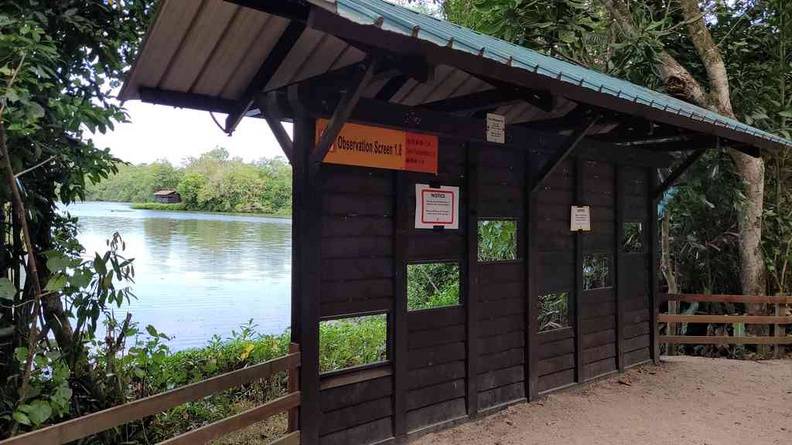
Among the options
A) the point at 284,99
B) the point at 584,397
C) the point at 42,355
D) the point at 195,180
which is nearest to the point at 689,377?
the point at 584,397

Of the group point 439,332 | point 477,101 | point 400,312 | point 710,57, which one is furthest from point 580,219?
point 710,57

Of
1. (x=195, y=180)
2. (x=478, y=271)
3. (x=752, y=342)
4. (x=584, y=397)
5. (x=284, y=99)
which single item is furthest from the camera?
(x=195, y=180)

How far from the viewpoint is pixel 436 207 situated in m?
4.20

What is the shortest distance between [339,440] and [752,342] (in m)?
6.35

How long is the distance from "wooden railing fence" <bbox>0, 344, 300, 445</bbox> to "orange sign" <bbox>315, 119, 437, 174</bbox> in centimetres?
128

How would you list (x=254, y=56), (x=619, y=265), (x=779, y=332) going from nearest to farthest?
(x=254, y=56) < (x=619, y=265) < (x=779, y=332)

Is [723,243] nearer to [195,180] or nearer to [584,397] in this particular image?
[584,397]

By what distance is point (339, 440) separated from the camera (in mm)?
3588

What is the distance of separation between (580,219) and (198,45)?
3.94 meters

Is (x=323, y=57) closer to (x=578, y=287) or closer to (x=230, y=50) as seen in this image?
(x=230, y=50)

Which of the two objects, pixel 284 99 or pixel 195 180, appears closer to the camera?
pixel 284 99

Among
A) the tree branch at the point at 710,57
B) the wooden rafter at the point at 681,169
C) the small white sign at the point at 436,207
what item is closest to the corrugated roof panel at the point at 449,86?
the small white sign at the point at 436,207

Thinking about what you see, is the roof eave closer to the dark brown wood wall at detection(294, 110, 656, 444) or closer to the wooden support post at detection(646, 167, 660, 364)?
the dark brown wood wall at detection(294, 110, 656, 444)

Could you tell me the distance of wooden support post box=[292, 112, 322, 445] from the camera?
340 cm
